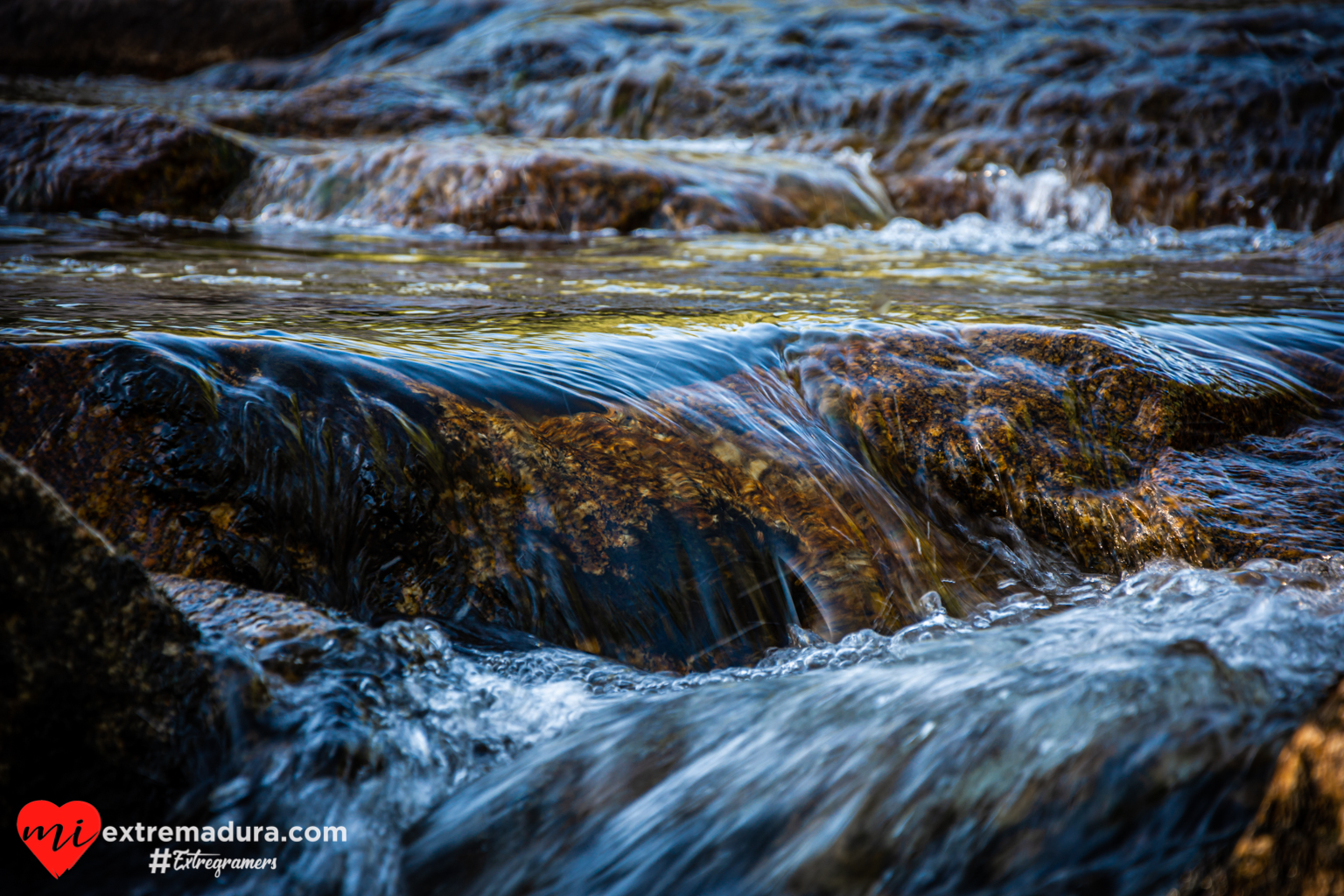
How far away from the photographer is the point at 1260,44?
9211mm

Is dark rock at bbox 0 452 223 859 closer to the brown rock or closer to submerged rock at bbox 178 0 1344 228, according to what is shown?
the brown rock

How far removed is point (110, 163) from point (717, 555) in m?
6.97

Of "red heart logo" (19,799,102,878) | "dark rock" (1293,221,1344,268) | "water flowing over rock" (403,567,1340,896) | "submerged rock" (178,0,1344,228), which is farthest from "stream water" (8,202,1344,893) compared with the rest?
"submerged rock" (178,0,1344,228)

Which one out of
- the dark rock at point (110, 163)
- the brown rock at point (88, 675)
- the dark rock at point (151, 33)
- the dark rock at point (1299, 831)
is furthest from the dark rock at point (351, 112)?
the dark rock at point (1299, 831)

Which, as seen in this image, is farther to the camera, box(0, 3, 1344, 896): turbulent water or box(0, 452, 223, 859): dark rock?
box(0, 3, 1344, 896): turbulent water

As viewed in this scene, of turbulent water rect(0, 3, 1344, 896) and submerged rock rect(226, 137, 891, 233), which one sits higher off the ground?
submerged rock rect(226, 137, 891, 233)

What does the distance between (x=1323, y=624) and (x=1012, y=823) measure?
1.00 m

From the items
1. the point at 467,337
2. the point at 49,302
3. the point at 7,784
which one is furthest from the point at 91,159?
the point at 7,784

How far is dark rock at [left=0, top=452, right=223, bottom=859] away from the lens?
55.5 inches

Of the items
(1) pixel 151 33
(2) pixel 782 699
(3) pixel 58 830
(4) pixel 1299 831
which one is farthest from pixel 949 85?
(1) pixel 151 33

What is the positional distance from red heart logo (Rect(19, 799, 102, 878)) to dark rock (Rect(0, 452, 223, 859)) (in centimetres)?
2

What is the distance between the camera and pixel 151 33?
14.9m

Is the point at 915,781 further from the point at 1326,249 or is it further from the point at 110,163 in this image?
the point at 110,163

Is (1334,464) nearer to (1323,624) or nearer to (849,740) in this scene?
(1323,624)
